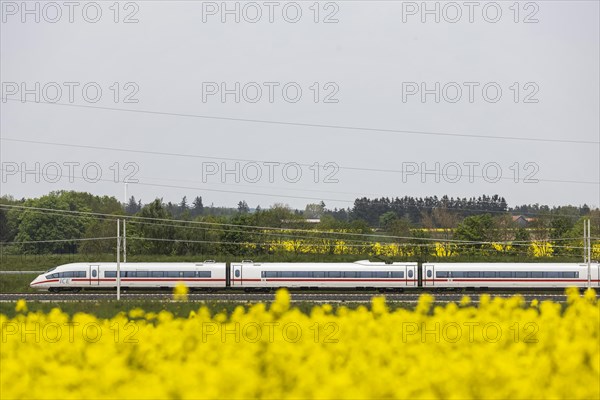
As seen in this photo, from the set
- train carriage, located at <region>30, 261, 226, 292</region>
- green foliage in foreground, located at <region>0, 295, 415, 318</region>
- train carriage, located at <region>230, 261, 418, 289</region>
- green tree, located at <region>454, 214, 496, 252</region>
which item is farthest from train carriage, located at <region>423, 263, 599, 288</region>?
green tree, located at <region>454, 214, 496, 252</region>

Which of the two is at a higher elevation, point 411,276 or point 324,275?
point 324,275

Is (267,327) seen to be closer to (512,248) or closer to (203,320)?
(203,320)

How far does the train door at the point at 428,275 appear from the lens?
4400cm

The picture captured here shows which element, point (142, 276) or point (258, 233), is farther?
point (258, 233)

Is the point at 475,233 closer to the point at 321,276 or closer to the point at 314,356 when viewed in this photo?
the point at 321,276

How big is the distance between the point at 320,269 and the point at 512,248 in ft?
95.7

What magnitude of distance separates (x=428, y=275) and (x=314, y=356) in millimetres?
33233

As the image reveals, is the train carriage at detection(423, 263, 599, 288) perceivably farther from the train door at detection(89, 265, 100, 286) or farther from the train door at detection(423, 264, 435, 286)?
the train door at detection(89, 265, 100, 286)

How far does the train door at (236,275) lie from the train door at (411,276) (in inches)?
353

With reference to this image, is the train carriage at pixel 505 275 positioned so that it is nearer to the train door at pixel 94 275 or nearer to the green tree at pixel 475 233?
the train door at pixel 94 275

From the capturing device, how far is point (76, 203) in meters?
100

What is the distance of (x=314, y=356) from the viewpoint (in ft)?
37.8

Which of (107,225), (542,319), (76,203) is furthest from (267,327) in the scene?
(76,203)

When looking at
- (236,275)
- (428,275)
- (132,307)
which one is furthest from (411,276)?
(132,307)
